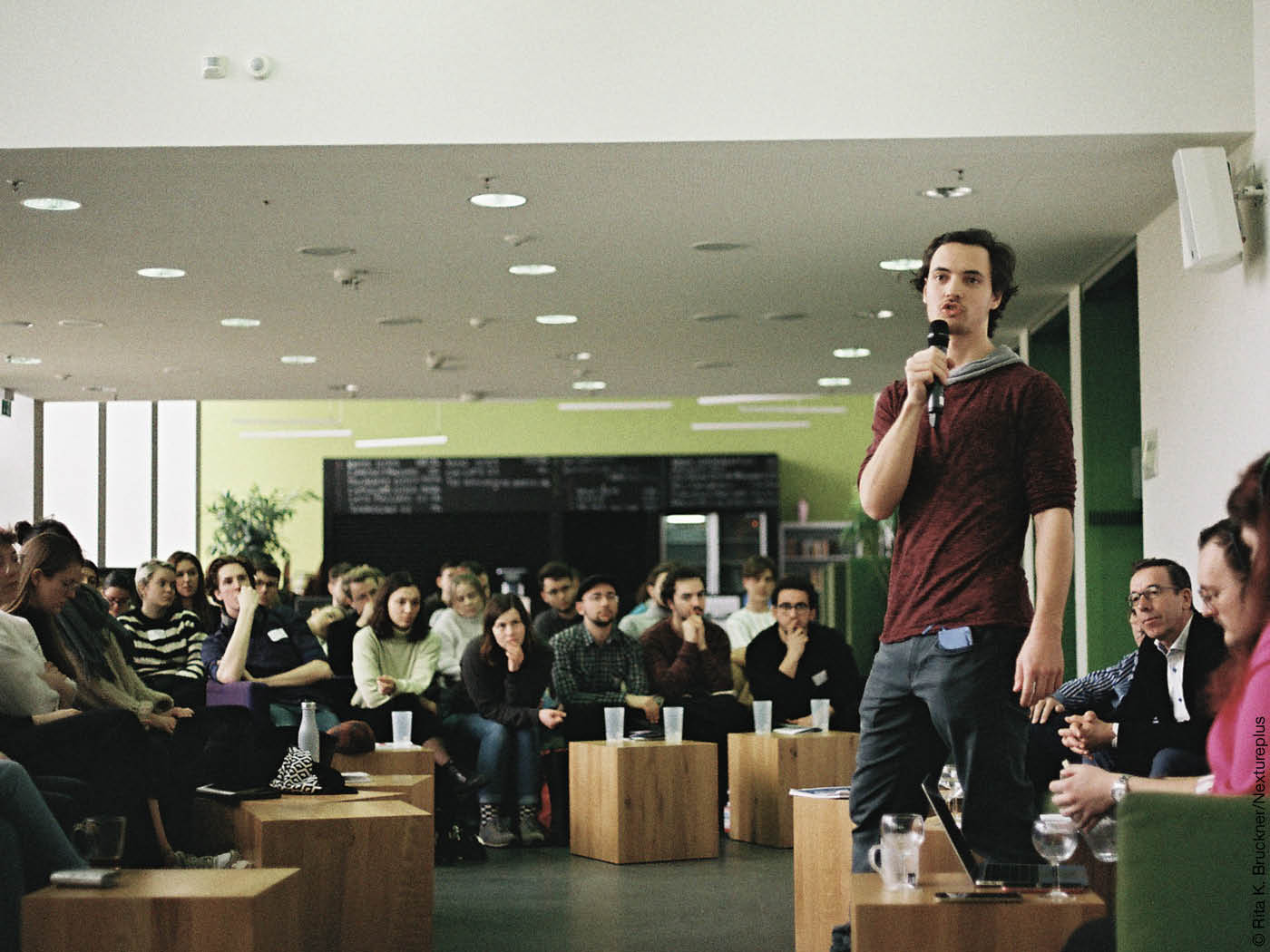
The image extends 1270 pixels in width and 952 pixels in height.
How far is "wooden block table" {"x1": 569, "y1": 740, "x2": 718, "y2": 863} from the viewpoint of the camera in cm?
619

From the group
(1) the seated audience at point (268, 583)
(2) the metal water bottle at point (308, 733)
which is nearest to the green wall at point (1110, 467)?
(2) the metal water bottle at point (308, 733)

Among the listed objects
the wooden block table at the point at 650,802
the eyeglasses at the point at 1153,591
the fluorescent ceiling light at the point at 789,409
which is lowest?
the wooden block table at the point at 650,802

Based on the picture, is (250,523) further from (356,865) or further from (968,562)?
(968,562)

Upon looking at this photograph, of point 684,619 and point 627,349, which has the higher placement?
point 627,349

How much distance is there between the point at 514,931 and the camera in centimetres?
472

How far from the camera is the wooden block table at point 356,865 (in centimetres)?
392

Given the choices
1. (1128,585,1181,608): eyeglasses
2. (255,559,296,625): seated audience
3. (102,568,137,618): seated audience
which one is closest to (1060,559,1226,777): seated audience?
(1128,585,1181,608): eyeglasses

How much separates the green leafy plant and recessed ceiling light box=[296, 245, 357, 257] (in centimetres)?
669

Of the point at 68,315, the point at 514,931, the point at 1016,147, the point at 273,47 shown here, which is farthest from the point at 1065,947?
the point at 68,315

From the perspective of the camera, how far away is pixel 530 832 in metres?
6.81

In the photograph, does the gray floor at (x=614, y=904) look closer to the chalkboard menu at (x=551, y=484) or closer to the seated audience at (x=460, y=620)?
the seated audience at (x=460, y=620)

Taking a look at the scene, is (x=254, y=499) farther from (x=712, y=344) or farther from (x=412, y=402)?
(x=712, y=344)

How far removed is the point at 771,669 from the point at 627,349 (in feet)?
9.96

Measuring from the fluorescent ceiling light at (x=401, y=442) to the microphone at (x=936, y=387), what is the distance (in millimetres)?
12998
